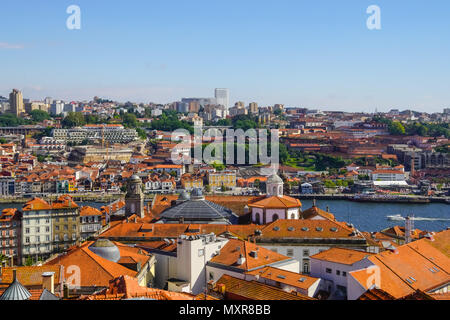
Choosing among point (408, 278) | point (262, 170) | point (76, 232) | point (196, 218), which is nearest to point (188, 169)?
point (262, 170)

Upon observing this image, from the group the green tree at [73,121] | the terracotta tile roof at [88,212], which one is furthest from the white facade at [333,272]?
the green tree at [73,121]

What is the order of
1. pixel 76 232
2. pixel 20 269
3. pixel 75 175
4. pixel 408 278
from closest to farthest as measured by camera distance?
pixel 20 269 < pixel 408 278 < pixel 76 232 < pixel 75 175

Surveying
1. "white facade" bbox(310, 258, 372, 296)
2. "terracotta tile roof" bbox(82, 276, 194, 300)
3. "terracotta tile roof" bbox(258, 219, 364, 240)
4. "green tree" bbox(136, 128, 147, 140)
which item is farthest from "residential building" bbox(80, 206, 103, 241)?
"green tree" bbox(136, 128, 147, 140)

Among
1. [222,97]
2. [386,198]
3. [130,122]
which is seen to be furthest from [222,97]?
[386,198]

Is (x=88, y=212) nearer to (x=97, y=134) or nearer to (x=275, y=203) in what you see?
(x=275, y=203)

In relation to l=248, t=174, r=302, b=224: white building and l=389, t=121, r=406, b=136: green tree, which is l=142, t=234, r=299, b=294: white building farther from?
l=389, t=121, r=406, b=136: green tree

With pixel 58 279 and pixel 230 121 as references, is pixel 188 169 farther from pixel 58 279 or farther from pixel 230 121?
pixel 58 279
